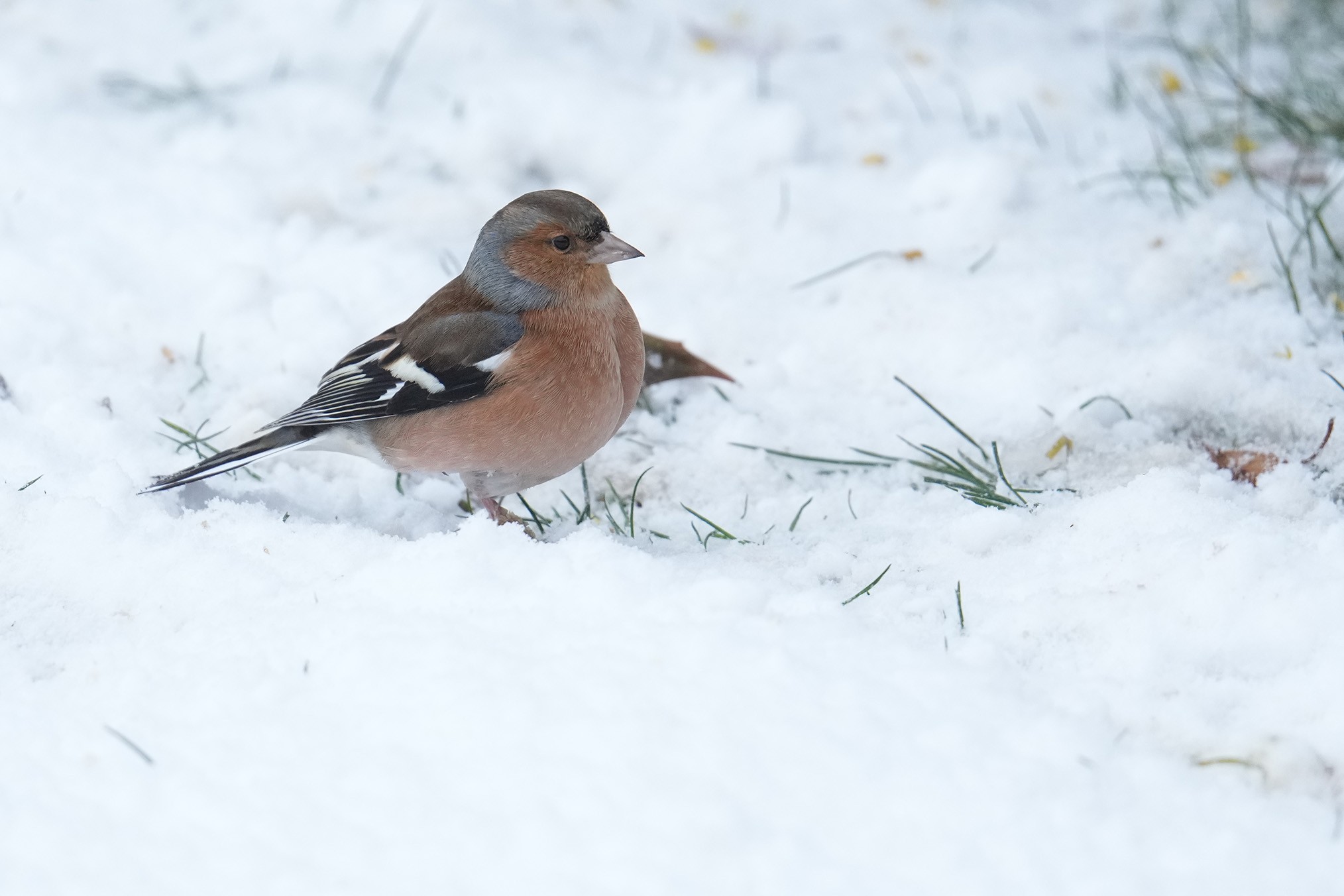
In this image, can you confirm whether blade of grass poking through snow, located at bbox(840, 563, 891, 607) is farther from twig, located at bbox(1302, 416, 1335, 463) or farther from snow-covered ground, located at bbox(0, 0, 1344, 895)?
twig, located at bbox(1302, 416, 1335, 463)

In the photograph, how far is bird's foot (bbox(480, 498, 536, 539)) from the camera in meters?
3.19

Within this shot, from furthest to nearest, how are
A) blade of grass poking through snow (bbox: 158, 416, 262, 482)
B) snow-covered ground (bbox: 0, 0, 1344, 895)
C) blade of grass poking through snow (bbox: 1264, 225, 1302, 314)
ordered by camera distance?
blade of grass poking through snow (bbox: 1264, 225, 1302, 314), blade of grass poking through snow (bbox: 158, 416, 262, 482), snow-covered ground (bbox: 0, 0, 1344, 895)

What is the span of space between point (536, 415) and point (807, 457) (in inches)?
32.5

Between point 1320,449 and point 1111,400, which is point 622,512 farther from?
point 1320,449

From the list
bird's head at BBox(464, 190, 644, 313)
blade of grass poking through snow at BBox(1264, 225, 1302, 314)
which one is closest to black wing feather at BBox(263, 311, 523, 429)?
bird's head at BBox(464, 190, 644, 313)

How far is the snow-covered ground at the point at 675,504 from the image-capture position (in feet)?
6.63

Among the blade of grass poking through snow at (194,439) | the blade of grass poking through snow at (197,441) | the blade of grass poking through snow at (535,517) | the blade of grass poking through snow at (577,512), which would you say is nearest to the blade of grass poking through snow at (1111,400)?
the blade of grass poking through snow at (577,512)

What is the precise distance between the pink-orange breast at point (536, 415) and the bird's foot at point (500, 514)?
85 millimetres

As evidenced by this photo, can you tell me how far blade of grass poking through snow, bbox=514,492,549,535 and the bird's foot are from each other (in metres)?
0.04

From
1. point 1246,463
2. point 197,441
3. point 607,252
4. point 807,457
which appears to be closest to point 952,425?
point 807,457

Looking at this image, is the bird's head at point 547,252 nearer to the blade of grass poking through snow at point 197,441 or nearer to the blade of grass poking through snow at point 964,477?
the blade of grass poking through snow at point 197,441

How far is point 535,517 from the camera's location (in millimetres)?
3299

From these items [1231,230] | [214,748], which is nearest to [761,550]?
[214,748]

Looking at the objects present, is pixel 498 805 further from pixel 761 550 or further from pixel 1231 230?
pixel 1231 230
